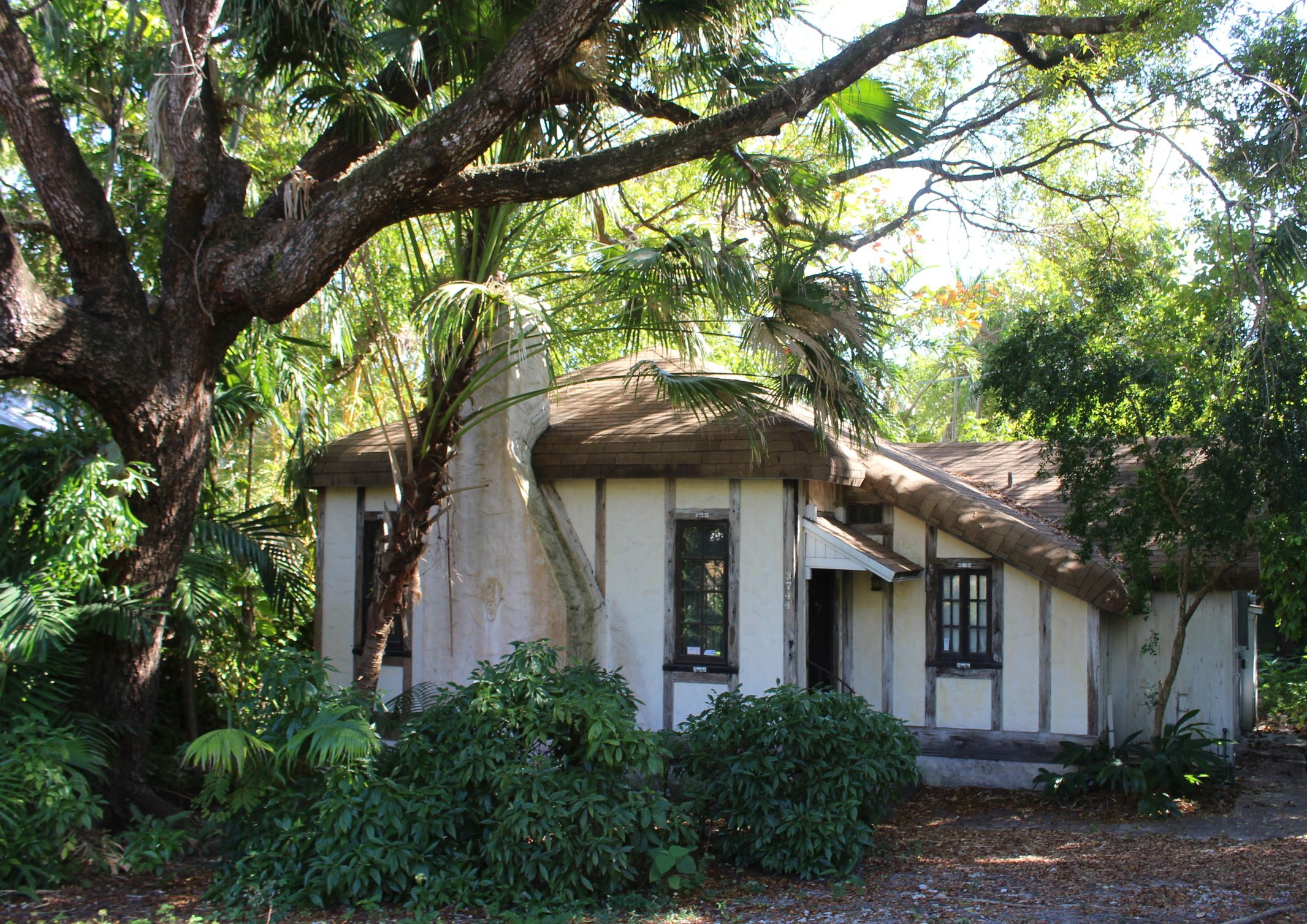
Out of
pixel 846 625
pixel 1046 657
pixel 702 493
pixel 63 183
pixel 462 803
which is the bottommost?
pixel 462 803

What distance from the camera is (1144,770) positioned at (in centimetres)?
1002

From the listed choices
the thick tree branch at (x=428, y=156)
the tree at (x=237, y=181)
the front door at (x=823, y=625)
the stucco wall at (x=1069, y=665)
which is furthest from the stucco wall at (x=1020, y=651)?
the thick tree branch at (x=428, y=156)

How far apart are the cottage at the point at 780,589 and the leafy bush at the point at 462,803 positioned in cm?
313

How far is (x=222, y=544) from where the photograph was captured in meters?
10.1

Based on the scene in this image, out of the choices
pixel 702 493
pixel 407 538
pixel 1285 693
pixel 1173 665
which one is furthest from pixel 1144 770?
pixel 1285 693

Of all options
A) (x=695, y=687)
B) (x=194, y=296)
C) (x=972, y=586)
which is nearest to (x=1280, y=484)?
(x=972, y=586)

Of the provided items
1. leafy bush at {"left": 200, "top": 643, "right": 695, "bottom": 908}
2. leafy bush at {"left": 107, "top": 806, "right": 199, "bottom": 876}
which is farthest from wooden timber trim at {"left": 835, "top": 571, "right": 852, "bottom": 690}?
leafy bush at {"left": 107, "top": 806, "right": 199, "bottom": 876}

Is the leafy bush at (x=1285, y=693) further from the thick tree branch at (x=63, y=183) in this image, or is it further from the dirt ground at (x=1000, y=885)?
the thick tree branch at (x=63, y=183)

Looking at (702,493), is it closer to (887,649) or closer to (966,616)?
(887,649)

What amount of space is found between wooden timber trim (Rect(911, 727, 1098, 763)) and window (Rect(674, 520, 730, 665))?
254 cm

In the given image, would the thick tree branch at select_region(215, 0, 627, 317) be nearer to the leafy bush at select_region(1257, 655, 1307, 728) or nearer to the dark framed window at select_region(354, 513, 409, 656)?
the dark framed window at select_region(354, 513, 409, 656)

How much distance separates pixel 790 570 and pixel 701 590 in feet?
3.42

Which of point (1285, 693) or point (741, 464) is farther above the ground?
point (741, 464)

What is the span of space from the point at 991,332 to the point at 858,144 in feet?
53.2
